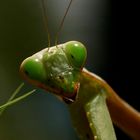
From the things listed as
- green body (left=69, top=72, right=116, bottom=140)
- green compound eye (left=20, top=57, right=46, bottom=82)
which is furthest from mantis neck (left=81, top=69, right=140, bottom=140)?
green compound eye (left=20, top=57, right=46, bottom=82)

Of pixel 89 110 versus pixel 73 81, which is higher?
pixel 73 81

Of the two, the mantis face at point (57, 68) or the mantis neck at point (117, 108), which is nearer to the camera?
the mantis face at point (57, 68)

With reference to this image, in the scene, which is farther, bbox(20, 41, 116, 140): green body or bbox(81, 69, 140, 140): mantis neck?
bbox(81, 69, 140, 140): mantis neck

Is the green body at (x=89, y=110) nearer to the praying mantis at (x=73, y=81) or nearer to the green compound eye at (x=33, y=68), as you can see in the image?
the praying mantis at (x=73, y=81)

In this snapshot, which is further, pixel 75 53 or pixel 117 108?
pixel 117 108

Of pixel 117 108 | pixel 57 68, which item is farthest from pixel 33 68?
pixel 117 108

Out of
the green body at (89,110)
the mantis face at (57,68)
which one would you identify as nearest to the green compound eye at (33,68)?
the mantis face at (57,68)

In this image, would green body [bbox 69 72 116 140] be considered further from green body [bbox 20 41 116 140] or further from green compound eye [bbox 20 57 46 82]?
green compound eye [bbox 20 57 46 82]

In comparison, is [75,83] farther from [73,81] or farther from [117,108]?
[117,108]
